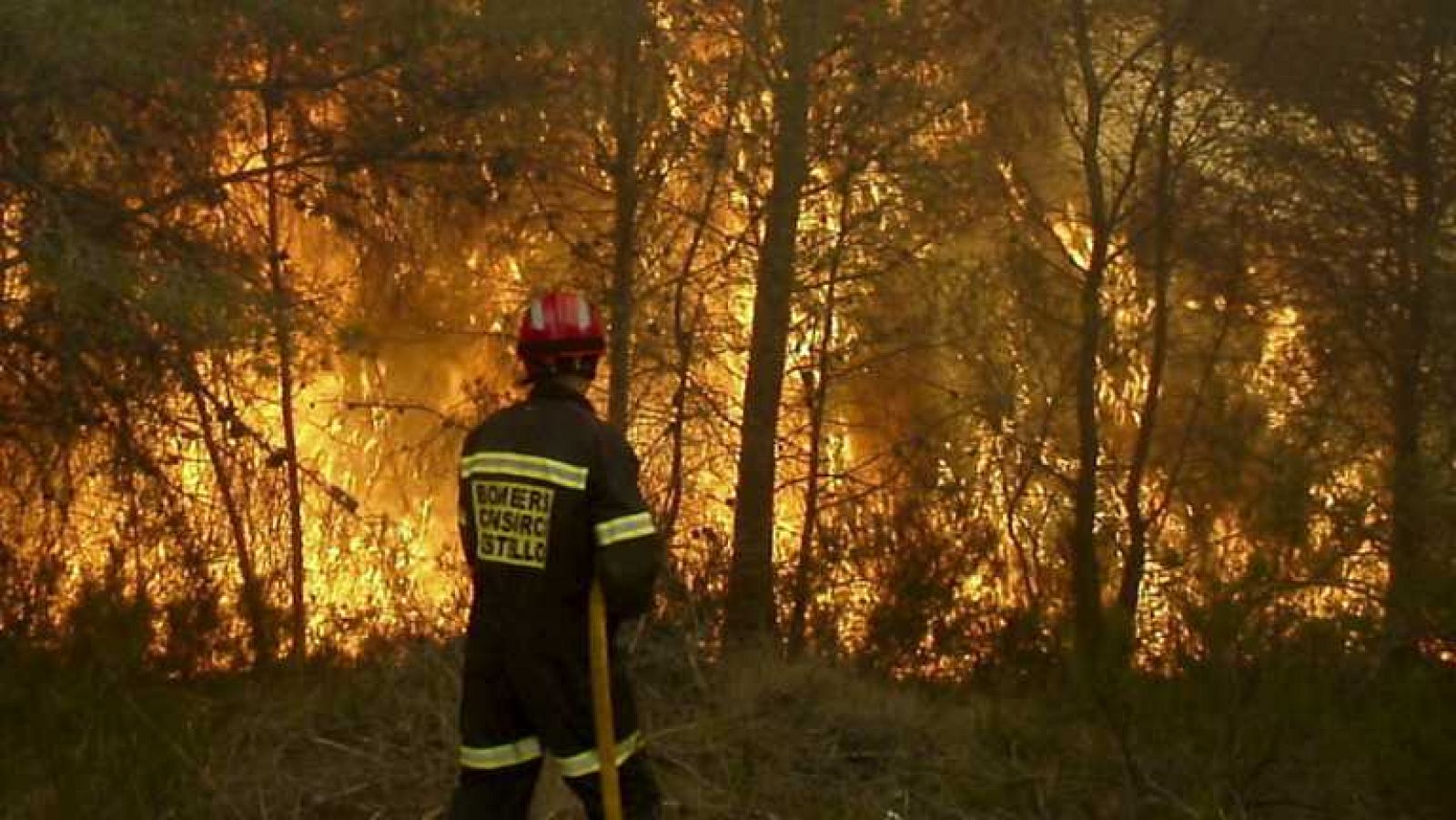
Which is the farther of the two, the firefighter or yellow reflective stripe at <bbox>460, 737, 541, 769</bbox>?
yellow reflective stripe at <bbox>460, 737, 541, 769</bbox>

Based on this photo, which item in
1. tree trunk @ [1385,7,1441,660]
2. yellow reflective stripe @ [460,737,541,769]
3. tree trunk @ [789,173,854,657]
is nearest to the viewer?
yellow reflective stripe @ [460,737,541,769]

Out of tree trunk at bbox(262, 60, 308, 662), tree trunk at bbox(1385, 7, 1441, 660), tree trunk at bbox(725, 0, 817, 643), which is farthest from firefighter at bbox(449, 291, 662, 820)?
tree trunk at bbox(1385, 7, 1441, 660)

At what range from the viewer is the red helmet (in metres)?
4.71

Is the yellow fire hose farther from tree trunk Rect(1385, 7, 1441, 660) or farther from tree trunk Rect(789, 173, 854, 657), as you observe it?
tree trunk Rect(1385, 7, 1441, 660)

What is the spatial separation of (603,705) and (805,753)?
8.96 feet

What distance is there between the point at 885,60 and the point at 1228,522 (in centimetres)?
572

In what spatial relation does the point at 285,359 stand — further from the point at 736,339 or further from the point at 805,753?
the point at 736,339

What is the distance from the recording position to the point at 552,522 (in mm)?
4590

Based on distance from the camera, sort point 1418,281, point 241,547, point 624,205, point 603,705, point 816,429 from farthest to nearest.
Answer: point 816,429 → point 1418,281 → point 624,205 → point 241,547 → point 603,705

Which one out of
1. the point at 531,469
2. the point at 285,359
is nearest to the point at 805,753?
the point at 531,469

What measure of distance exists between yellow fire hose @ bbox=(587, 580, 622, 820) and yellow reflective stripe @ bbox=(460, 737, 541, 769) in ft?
0.77

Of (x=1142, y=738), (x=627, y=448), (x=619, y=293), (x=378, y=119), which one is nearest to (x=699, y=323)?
(x=619, y=293)

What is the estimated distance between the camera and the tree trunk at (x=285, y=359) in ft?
31.9

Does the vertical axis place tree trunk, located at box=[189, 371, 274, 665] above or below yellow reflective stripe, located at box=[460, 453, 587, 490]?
above
